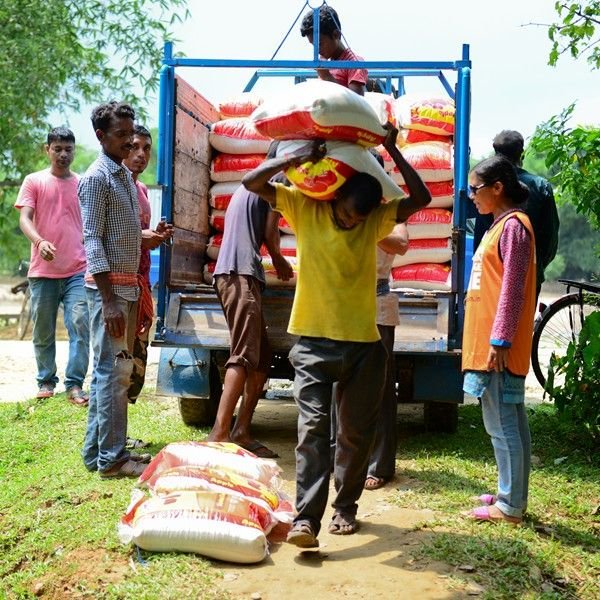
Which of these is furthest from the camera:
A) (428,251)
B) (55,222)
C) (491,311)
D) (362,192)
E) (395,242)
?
(55,222)

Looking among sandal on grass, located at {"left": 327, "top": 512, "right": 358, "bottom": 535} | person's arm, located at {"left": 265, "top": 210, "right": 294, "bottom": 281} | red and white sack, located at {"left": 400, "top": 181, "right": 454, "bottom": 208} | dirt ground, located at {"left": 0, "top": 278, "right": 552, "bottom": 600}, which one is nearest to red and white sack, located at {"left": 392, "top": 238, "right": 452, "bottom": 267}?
red and white sack, located at {"left": 400, "top": 181, "right": 454, "bottom": 208}

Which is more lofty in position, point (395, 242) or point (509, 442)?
point (395, 242)

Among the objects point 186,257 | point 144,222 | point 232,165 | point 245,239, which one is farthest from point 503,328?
point 232,165

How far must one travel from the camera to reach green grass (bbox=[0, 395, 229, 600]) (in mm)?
3549

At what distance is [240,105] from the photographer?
620 centimetres

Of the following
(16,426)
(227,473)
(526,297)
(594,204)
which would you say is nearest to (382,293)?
(526,297)

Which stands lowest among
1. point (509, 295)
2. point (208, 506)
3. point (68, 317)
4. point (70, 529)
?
point (70, 529)

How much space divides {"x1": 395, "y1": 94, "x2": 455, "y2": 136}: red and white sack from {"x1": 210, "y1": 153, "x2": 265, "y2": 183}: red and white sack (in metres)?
1.02

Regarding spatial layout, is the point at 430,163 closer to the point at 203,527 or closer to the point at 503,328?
the point at 503,328

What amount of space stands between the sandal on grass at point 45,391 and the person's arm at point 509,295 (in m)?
4.42

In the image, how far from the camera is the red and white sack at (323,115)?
148 inches

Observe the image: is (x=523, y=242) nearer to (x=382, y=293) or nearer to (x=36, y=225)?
(x=382, y=293)

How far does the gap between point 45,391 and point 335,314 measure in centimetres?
420

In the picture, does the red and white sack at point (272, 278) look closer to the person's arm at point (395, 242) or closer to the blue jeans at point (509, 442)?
the person's arm at point (395, 242)
